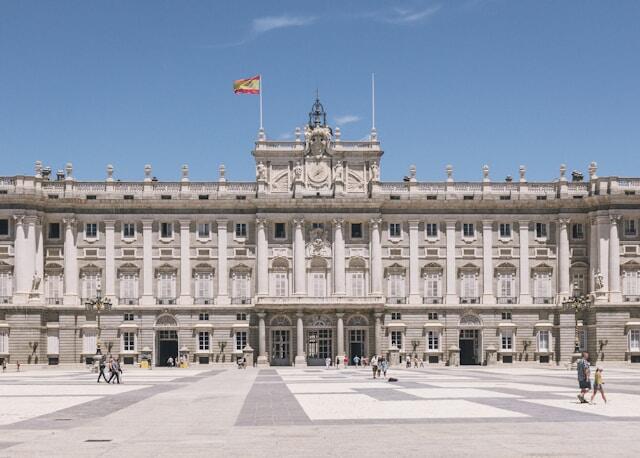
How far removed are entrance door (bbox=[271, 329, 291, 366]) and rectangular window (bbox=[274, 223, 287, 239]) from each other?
27.4 feet

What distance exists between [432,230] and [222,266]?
62.2ft

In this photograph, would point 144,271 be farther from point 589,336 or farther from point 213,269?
point 589,336

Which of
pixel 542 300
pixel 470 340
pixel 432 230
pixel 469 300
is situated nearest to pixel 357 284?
pixel 432 230

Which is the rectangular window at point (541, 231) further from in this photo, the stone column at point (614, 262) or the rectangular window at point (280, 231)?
the rectangular window at point (280, 231)

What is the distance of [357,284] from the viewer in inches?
3570

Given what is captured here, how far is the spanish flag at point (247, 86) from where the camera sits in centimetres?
8875

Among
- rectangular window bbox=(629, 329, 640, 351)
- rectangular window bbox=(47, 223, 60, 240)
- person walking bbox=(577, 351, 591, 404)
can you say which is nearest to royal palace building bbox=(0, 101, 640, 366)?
rectangular window bbox=(47, 223, 60, 240)

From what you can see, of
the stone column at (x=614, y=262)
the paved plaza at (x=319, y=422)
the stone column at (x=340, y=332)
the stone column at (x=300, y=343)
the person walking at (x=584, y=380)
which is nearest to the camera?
the paved plaza at (x=319, y=422)

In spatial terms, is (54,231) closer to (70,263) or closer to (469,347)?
(70,263)

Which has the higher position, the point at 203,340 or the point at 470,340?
the point at 203,340

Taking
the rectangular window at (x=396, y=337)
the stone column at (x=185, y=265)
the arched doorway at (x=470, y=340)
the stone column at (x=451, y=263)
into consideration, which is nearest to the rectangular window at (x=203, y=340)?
the stone column at (x=185, y=265)

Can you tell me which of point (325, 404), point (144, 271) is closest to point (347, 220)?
point (144, 271)

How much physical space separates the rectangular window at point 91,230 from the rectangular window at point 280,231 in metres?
15.8

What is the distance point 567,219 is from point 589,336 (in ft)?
34.6
